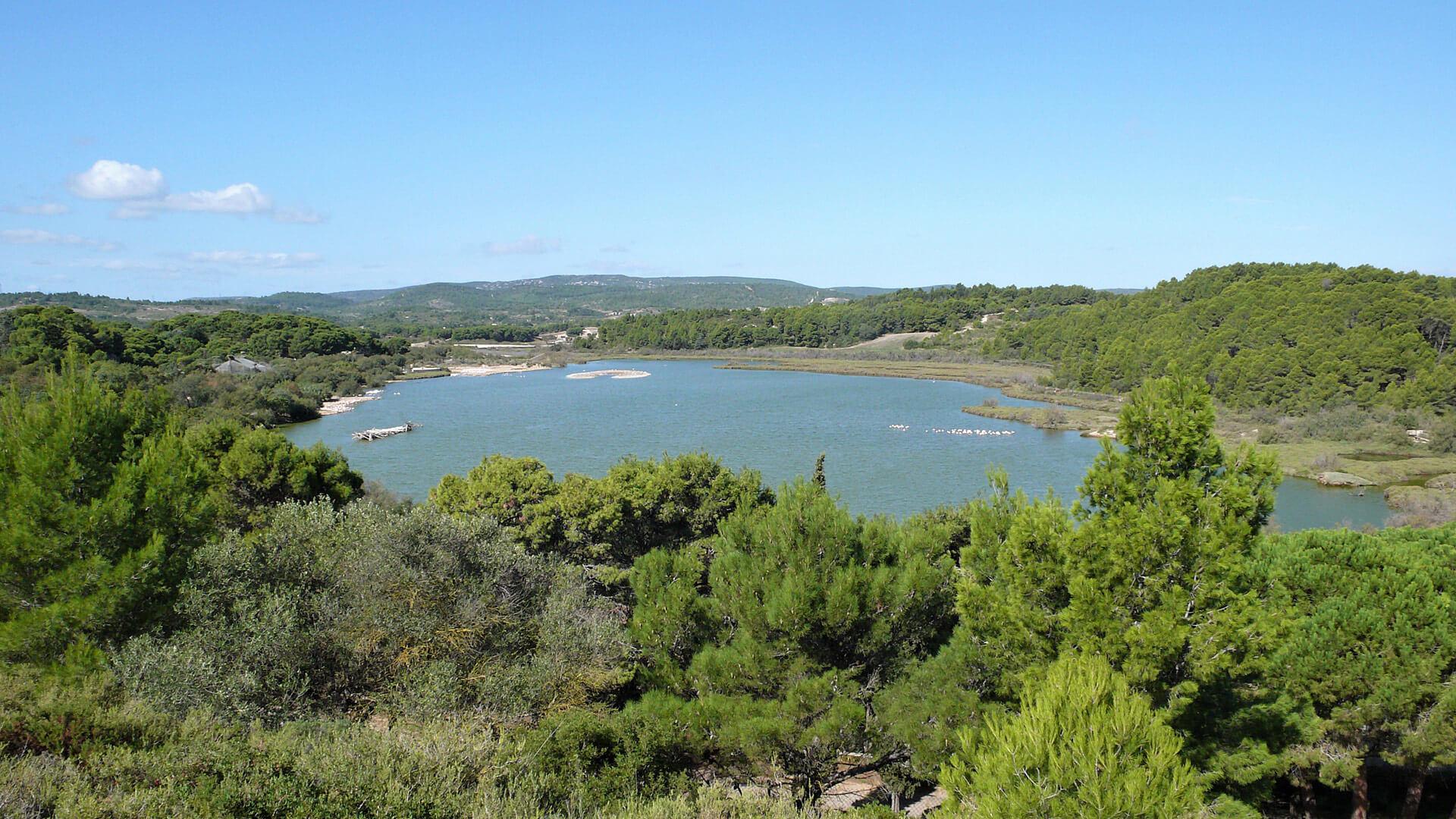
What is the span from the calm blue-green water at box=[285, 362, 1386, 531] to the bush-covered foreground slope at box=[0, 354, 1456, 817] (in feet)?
28.4

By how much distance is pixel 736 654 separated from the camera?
8.50 m

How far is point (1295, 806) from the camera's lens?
10586 mm

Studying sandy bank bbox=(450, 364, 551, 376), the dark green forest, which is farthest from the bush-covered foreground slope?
sandy bank bbox=(450, 364, 551, 376)

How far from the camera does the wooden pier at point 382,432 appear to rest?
41.2m

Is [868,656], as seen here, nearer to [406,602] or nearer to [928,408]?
[406,602]

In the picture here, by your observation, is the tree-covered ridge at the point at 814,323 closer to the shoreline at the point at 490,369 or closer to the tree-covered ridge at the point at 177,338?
the shoreline at the point at 490,369

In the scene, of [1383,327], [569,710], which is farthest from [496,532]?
[1383,327]

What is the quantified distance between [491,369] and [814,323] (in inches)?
1577

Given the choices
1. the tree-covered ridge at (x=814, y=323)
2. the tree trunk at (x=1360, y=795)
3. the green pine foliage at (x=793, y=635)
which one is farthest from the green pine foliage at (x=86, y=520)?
the tree-covered ridge at (x=814, y=323)

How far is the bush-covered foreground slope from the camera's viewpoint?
596 centimetres

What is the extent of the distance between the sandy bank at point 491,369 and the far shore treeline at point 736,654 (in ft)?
218

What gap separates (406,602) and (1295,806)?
10.9 metres

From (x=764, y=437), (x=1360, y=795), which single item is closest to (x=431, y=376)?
(x=764, y=437)

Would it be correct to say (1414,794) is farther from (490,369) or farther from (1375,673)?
(490,369)
